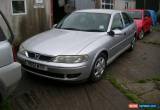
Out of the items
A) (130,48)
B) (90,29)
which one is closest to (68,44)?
(90,29)

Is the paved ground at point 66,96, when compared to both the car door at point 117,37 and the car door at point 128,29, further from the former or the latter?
the car door at point 128,29

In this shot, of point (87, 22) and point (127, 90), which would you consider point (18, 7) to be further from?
point (127, 90)

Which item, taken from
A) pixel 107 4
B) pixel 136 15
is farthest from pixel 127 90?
pixel 107 4

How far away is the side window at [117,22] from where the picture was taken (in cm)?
687

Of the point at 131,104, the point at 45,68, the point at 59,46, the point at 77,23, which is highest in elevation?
the point at 77,23

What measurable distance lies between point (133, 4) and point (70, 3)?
676cm

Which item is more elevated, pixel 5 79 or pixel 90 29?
pixel 90 29

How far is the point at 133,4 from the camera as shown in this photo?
19.4 metres

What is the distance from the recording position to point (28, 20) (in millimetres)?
9828

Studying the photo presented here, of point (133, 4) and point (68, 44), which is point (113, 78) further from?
point (133, 4)

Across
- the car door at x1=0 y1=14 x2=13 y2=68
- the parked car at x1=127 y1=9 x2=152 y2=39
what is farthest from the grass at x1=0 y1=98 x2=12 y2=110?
the parked car at x1=127 y1=9 x2=152 y2=39

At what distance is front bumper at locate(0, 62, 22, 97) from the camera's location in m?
3.78

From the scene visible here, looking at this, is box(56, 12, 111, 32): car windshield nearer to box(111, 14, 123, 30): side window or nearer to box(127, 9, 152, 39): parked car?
box(111, 14, 123, 30): side window

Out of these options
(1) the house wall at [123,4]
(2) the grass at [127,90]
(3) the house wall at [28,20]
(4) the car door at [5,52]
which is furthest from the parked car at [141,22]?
(4) the car door at [5,52]
